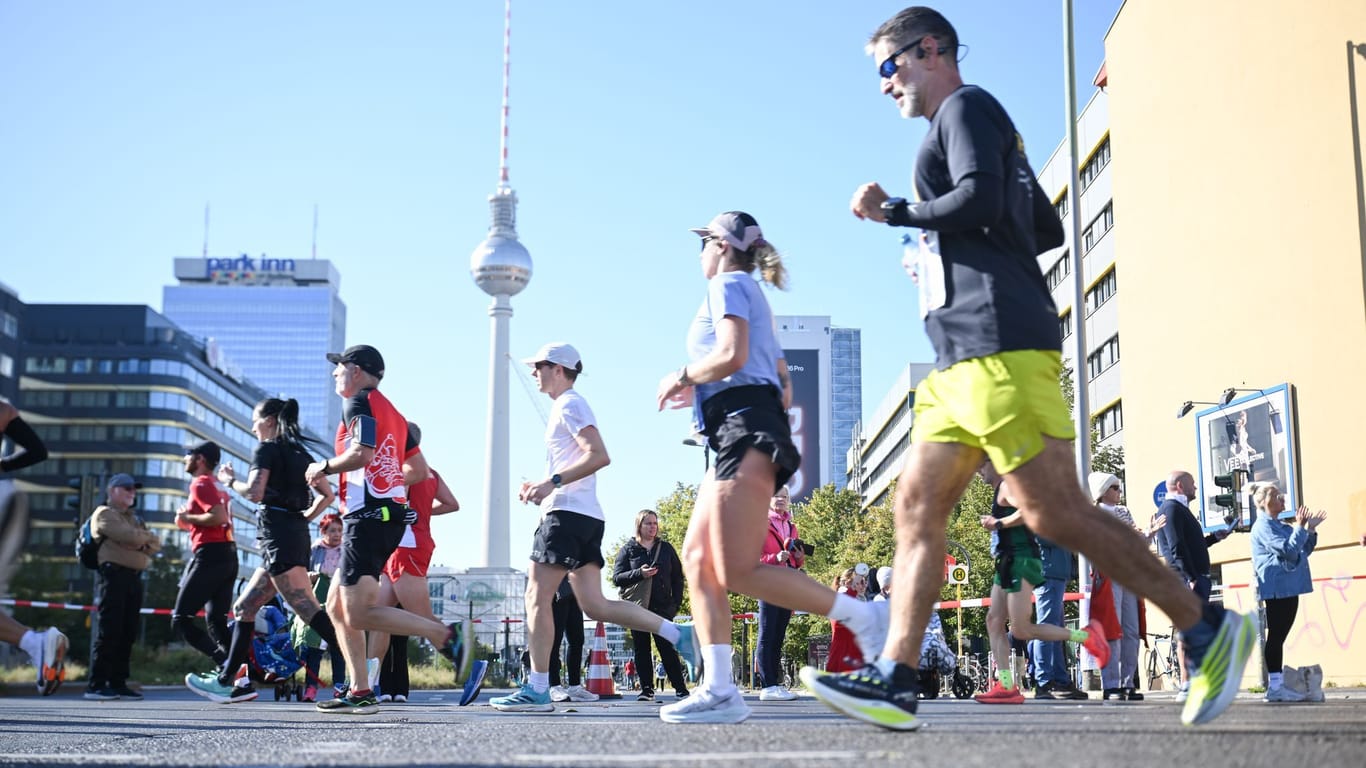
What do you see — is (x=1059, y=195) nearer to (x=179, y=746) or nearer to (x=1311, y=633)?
(x=1311, y=633)

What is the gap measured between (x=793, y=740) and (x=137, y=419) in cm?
11664

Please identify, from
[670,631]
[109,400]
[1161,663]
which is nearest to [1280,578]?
[670,631]

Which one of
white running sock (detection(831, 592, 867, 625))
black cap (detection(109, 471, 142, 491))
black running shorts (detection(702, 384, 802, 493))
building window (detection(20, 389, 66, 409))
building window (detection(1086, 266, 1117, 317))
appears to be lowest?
white running sock (detection(831, 592, 867, 625))

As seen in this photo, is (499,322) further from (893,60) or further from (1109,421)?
(893,60)

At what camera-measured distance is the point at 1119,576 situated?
4434mm

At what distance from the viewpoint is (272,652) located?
12.9 meters

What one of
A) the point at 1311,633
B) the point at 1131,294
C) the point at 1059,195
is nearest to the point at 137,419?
the point at 1059,195

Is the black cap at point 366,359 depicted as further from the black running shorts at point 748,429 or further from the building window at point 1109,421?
the building window at point 1109,421

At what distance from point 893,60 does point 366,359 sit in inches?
174

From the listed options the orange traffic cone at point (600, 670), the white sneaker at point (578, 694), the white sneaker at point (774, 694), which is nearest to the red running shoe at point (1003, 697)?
the white sneaker at point (774, 694)

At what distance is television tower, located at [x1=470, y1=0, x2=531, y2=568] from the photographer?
435ft

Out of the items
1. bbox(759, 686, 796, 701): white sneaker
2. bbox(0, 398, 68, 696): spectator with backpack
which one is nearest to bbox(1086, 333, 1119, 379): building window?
bbox(759, 686, 796, 701): white sneaker

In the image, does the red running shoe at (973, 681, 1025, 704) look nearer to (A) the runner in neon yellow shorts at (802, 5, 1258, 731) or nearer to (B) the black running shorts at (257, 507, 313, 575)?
(B) the black running shorts at (257, 507, 313, 575)

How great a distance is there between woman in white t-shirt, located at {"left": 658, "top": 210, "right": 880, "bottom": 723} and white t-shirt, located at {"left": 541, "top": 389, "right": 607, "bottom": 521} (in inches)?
81.5
